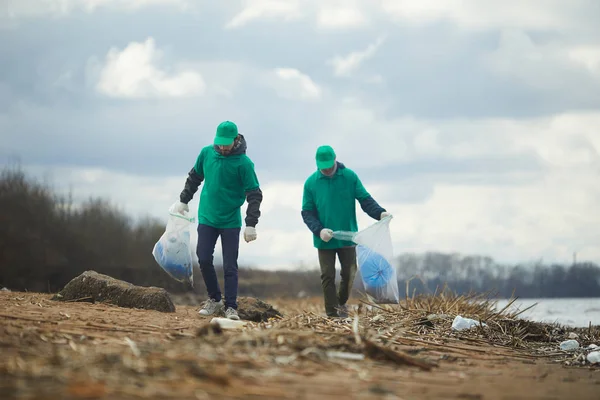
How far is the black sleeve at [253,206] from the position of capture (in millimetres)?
8438

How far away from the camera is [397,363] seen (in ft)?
15.6

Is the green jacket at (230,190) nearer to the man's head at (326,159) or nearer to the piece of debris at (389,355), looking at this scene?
the man's head at (326,159)

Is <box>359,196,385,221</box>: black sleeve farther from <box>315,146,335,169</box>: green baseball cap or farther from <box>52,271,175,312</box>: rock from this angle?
<box>52,271,175,312</box>: rock

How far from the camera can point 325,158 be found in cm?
889

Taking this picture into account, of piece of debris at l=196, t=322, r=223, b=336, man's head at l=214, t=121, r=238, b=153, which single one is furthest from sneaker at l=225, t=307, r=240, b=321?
piece of debris at l=196, t=322, r=223, b=336

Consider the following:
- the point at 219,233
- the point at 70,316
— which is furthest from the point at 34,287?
the point at 70,316

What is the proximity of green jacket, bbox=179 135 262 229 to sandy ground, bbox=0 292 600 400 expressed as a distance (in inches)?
99.2

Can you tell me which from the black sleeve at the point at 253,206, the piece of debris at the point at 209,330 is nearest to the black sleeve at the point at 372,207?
the black sleeve at the point at 253,206

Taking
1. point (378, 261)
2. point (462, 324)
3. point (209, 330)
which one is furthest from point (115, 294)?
point (209, 330)

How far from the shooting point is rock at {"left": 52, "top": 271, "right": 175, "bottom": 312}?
9.38 meters

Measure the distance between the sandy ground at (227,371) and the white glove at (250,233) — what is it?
2647 mm

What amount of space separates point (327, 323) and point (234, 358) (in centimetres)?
297

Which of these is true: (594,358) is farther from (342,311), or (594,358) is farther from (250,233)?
(250,233)

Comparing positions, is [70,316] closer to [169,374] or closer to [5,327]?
[5,327]
